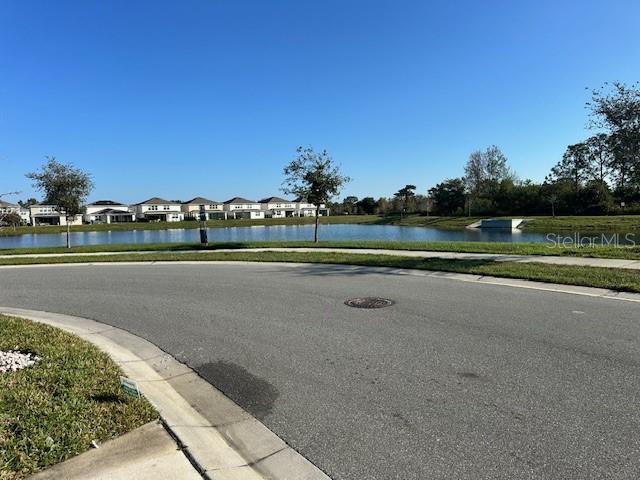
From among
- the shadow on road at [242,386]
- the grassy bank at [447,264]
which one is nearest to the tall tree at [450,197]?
the grassy bank at [447,264]

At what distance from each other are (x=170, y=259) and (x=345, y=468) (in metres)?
15.1

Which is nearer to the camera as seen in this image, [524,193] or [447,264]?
[447,264]

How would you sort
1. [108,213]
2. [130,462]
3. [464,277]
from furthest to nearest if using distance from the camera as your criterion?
[108,213] < [464,277] < [130,462]

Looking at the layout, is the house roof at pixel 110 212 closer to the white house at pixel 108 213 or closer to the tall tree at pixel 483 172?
the white house at pixel 108 213

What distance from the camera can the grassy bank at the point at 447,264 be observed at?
9375mm

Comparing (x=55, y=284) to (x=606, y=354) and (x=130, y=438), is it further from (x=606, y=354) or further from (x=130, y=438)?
(x=606, y=354)

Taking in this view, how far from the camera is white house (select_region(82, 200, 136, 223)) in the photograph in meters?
118

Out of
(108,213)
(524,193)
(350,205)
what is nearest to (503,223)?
(524,193)

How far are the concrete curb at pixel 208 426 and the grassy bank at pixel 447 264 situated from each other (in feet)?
25.4

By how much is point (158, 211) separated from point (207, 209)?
13270 millimetres

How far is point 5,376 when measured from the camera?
4516 mm

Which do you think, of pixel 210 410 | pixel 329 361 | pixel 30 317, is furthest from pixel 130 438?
pixel 30 317

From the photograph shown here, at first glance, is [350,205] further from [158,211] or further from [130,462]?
[130,462]

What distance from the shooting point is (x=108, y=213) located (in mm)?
120750
